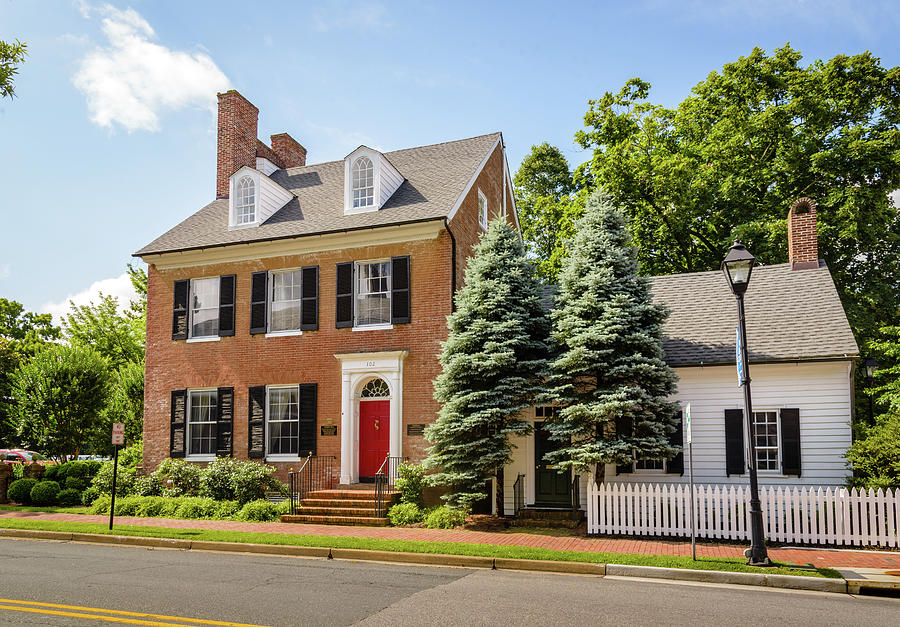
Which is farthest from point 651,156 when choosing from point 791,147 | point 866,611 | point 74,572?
point 74,572

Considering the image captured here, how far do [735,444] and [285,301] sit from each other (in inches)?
492

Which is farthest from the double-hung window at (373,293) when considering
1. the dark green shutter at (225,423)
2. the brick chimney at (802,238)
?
the brick chimney at (802,238)

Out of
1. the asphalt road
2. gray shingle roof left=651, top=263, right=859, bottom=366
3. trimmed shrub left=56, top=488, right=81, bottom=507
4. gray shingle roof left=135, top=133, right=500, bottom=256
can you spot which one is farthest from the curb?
gray shingle roof left=135, top=133, right=500, bottom=256

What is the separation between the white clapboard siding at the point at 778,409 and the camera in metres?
15.2

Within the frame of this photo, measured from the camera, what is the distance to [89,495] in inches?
783

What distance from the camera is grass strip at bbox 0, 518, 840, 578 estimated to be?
10.7m

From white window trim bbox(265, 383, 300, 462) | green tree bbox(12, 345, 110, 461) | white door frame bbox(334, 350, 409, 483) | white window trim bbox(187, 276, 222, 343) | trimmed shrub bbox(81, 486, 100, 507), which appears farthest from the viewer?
green tree bbox(12, 345, 110, 461)

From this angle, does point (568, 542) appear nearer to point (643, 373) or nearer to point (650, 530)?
point (650, 530)

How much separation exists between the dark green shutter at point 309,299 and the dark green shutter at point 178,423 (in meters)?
4.53

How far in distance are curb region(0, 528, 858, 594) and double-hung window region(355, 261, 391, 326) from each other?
748 cm

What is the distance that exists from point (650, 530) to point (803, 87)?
19.0 meters

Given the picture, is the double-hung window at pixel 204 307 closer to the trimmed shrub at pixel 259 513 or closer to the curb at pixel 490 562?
the trimmed shrub at pixel 259 513

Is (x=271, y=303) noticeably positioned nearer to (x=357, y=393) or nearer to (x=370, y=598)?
(x=357, y=393)

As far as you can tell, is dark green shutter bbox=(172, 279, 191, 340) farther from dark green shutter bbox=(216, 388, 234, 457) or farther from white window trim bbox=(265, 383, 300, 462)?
white window trim bbox=(265, 383, 300, 462)
